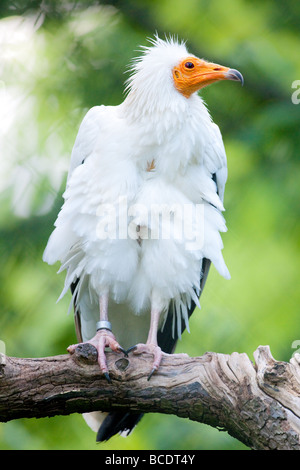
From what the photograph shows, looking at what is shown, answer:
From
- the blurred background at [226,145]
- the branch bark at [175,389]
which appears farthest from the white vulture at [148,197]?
the blurred background at [226,145]

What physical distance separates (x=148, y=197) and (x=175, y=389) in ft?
3.04

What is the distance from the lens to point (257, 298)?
459 centimetres

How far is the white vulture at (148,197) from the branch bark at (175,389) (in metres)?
0.26

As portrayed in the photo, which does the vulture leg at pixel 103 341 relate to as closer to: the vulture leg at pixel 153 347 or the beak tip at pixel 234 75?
the vulture leg at pixel 153 347

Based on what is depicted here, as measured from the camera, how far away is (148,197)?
3.21 m

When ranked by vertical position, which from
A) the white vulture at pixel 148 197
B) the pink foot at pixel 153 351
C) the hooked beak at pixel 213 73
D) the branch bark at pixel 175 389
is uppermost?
the hooked beak at pixel 213 73

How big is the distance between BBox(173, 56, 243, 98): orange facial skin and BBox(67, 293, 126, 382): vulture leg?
1.13m

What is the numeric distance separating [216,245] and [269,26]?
240 centimetres

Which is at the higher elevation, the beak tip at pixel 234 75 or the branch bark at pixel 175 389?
the beak tip at pixel 234 75

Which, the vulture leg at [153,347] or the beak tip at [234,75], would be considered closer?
the vulture leg at [153,347]

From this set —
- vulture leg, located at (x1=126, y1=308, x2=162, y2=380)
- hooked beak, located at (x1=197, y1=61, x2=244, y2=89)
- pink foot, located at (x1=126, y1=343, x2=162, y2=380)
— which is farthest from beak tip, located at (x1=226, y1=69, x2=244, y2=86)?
pink foot, located at (x1=126, y1=343, x2=162, y2=380)

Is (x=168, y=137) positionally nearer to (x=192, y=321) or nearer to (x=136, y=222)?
(x=136, y=222)

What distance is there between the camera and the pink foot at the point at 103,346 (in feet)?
9.41

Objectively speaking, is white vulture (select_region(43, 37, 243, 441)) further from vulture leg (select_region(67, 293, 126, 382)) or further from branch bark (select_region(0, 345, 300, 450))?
branch bark (select_region(0, 345, 300, 450))
